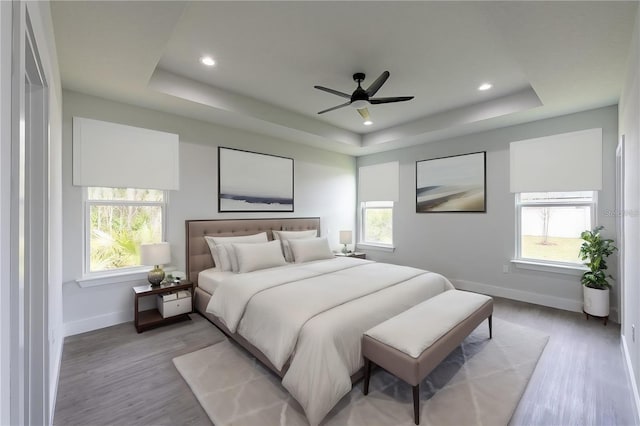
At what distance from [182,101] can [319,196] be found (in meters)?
2.95

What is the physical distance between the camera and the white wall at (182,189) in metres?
3.09

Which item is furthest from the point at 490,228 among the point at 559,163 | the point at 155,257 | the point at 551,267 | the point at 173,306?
the point at 155,257

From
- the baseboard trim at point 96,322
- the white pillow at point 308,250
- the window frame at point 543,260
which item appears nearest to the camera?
the baseboard trim at point 96,322

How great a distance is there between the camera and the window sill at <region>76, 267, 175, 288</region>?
3.15m

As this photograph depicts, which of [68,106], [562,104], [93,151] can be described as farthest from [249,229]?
[562,104]

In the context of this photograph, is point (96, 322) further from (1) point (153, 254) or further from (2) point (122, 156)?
(2) point (122, 156)

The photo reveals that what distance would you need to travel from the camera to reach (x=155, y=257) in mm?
3307

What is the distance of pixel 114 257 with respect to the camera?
134 inches

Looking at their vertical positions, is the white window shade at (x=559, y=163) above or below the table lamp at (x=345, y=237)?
above

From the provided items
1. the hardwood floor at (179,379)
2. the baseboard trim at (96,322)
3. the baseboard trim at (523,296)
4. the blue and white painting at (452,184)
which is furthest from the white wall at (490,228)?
the baseboard trim at (96,322)

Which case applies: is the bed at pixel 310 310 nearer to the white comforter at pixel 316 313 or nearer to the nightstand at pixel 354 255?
the white comforter at pixel 316 313

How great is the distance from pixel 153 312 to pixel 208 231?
1179mm

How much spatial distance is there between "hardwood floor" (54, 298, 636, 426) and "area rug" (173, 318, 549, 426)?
0.10 meters

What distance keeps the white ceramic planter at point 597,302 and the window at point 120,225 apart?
5.31m
